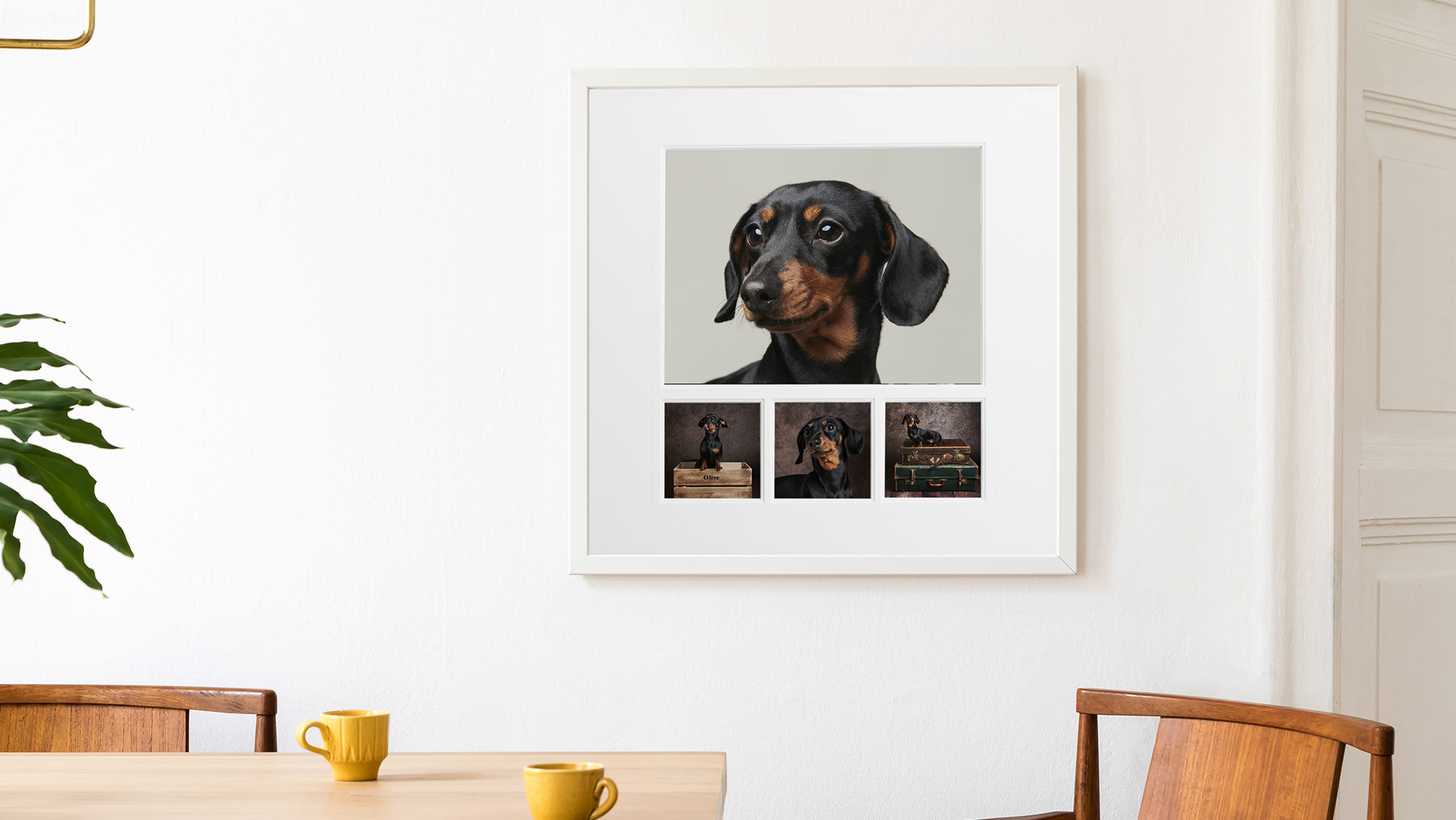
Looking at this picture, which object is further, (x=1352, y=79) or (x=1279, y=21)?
(x=1352, y=79)

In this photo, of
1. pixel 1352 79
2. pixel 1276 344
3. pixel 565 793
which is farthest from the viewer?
pixel 1352 79

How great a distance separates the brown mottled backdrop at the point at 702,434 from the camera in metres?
1.74

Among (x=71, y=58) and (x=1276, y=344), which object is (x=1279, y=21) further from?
(x=71, y=58)

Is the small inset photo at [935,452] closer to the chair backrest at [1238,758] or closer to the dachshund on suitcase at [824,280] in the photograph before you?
the dachshund on suitcase at [824,280]

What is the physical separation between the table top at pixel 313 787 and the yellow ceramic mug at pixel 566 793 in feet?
0.18

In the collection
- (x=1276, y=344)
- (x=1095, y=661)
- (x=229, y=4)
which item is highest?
(x=229, y=4)

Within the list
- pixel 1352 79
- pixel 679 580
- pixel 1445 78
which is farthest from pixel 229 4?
pixel 1445 78

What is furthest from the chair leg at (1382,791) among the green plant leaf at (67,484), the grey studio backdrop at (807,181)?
the green plant leaf at (67,484)

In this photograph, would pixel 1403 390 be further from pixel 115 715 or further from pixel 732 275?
pixel 115 715

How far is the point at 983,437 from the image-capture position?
1.73 meters

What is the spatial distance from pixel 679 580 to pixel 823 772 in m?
0.42

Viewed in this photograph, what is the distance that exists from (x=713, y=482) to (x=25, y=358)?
1042mm

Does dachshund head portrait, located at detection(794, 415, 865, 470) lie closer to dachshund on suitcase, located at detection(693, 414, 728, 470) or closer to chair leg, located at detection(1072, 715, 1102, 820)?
dachshund on suitcase, located at detection(693, 414, 728, 470)

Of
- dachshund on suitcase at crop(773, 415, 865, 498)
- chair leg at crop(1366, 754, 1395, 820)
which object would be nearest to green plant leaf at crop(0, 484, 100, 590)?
dachshund on suitcase at crop(773, 415, 865, 498)
